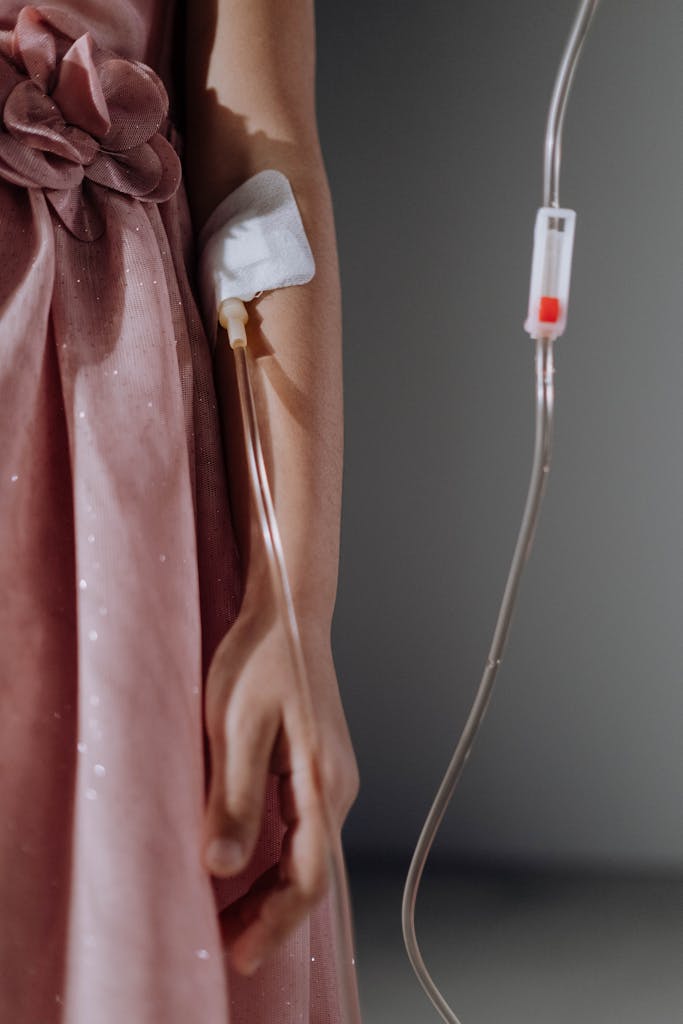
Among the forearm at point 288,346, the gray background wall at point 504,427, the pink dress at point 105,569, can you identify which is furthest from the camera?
the gray background wall at point 504,427

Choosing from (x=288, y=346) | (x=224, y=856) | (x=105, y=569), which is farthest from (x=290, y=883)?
(x=288, y=346)

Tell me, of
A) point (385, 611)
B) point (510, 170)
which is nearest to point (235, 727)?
point (385, 611)

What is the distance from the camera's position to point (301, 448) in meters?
0.50

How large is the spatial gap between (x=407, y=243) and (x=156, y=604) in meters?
0.73

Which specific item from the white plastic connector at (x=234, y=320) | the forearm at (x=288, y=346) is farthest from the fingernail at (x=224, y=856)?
the white plastic connector at (x=234, y=320)

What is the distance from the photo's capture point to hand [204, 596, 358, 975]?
1.31 ft

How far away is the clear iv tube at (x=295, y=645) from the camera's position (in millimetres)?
415

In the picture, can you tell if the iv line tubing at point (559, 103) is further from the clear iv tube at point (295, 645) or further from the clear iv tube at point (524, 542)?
the clear iv tube at point (295, 645)

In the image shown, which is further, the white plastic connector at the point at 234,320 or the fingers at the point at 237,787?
the white plastic connector at the point at 234,320

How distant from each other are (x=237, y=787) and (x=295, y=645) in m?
0.07

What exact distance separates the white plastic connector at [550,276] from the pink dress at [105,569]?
176 mm

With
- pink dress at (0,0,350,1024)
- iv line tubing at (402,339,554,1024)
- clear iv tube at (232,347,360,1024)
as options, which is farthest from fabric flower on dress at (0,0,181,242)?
iv line tubing at (402,339,554,1024)

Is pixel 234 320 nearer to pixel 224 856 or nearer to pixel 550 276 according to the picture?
pixel 550 276

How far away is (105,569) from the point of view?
0.42 meters
